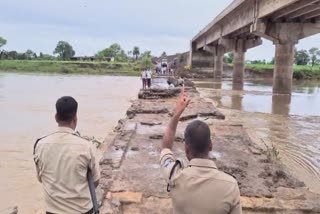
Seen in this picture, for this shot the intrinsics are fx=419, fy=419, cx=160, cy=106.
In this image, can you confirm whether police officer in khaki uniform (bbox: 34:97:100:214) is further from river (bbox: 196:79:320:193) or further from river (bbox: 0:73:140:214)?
river (bbox: 196:79:320:193)

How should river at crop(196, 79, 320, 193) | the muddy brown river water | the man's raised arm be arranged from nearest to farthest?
the man's raised arm < the muddy brown river water < river at crop(196, 79, 320, 193)

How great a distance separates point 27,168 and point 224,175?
651cm

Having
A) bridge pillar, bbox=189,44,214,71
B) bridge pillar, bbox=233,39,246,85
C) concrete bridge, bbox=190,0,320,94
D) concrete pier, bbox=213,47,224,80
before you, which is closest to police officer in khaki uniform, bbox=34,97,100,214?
concrete bridge, bbox=190,0,320,94

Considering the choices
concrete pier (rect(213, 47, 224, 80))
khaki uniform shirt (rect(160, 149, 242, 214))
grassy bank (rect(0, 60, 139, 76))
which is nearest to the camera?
khaki uniform shirt (rect(160, 149, 242, 214))

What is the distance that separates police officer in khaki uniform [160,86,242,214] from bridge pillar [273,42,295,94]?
25085 mm

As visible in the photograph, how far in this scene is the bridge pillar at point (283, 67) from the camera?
26.4m

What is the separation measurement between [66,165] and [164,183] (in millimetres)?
2680

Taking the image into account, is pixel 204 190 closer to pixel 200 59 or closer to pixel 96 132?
pixel 96 132

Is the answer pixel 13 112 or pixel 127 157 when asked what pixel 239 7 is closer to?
pixel 13 112

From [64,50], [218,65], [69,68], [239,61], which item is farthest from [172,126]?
[64,50]

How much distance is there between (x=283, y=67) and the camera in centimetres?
2692

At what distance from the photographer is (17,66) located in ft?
256

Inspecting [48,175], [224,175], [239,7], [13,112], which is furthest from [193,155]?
[239,7]

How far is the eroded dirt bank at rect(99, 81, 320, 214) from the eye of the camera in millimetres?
4906
